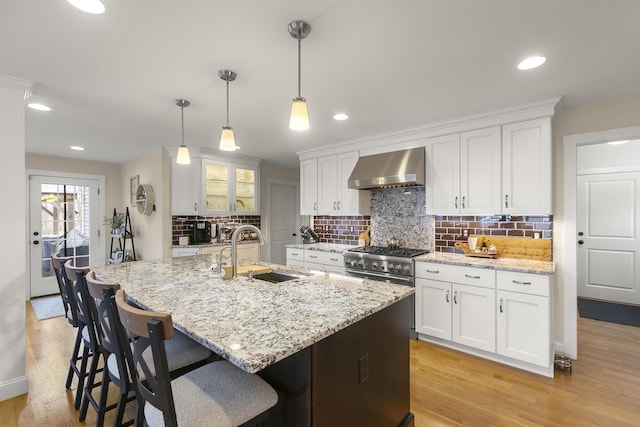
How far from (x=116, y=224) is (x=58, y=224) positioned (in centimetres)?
97

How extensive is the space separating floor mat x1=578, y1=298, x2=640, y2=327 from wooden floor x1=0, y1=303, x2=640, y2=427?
0.71m

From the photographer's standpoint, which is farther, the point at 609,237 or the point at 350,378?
the point at 609,237

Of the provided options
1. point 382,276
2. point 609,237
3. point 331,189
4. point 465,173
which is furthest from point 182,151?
point 609,237

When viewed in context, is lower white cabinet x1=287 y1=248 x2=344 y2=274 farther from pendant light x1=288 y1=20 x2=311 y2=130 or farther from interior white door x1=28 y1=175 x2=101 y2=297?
interior white door x1=28 y1=175 x2=101 y2=297

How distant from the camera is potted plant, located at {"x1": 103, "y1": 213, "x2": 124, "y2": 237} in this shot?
507 centimetres

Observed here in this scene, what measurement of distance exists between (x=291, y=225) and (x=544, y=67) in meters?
5.02

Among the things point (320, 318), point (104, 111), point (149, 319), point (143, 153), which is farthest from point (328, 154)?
point (149, 319)

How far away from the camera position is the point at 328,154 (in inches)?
172

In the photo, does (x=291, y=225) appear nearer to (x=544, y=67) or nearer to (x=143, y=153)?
(x=143, y=153)

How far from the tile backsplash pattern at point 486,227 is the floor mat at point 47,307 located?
507cm

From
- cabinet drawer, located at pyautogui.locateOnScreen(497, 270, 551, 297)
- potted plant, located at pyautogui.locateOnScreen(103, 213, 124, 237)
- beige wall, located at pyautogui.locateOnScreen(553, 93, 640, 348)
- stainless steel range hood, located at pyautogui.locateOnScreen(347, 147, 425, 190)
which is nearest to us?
cabinet drawer, located at pyautogui.locateOnScreen(497, 270, 551, 297)

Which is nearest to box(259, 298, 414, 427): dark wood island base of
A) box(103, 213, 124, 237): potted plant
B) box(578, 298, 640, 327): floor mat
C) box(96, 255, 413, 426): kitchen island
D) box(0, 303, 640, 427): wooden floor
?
box(96, 255, 413, 426): kitchen island

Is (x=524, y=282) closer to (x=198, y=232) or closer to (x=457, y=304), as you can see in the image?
(x=457, y=304)

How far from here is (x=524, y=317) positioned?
2.56m
